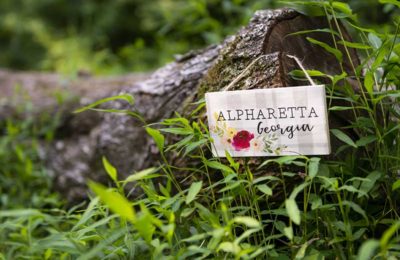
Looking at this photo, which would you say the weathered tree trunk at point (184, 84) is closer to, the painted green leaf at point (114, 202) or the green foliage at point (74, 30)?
the painted green leaf at point (114, 202)

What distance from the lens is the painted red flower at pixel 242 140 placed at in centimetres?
136

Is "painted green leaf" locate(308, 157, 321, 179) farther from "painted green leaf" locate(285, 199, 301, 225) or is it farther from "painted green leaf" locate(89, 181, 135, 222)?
"painted green leaf" locate(89, 181, 135, 222)

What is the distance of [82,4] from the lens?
23.0ft

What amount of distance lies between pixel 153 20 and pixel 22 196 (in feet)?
13.1

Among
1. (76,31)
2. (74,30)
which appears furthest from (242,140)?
(76,31)

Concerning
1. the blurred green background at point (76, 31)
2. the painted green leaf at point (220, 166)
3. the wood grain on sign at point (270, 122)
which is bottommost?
the blurred green background at point (76, 31)

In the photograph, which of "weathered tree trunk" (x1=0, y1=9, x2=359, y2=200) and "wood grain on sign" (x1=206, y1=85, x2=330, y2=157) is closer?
"wood grain on sign" (x1=206, y1=85, x2=330, y2=157)

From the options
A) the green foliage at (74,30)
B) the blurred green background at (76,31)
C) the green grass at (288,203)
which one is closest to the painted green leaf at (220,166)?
the green grass at (288,203)

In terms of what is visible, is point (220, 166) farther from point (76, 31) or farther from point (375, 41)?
point (76, 31)

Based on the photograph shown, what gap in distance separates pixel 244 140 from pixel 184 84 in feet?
2.39

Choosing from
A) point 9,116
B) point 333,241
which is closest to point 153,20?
point 9,116

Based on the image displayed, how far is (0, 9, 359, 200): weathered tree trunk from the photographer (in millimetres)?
1545

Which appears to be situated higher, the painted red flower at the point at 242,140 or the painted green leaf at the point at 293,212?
the painted red flower at the point at 242,140

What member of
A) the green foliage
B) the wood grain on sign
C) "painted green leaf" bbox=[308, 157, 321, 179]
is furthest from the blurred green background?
"painted green leaf" bbox=[308, 157, 321, 179]
